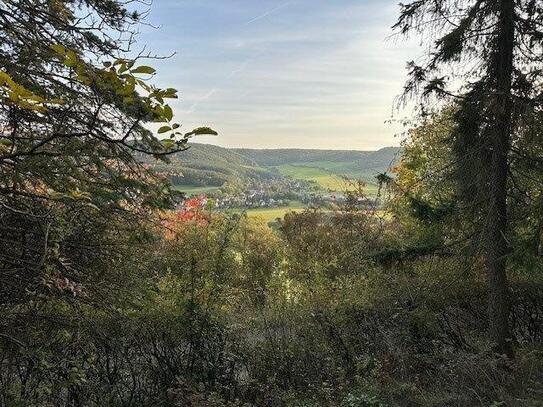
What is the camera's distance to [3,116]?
3.61 meters

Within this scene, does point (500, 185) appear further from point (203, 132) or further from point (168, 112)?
point (168, 112)

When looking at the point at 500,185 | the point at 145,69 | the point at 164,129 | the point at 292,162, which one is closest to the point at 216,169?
the point at 292,162

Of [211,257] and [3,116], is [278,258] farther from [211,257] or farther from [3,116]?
[3,116]

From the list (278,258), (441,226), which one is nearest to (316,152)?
(278,258)

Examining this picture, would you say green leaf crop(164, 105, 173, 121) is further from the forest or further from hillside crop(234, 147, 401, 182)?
hillside crop(234, 147, 401, 182)

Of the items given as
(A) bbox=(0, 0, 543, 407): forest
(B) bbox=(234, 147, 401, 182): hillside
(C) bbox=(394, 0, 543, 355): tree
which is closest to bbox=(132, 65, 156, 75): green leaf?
(A) bbox=(0, 0, 543, 407): forest

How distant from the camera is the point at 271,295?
392 inches

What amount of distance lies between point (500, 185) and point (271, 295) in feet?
17.5

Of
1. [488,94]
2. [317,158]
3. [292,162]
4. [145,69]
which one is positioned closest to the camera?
[145,69]

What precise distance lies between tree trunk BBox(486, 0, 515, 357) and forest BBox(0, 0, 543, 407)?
2 centimetres

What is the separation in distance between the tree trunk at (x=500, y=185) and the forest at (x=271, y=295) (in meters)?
0.02

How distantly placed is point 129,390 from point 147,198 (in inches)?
135

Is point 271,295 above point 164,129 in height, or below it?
below

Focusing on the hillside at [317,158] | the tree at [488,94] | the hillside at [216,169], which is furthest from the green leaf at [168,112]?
the hillside at [317,158]
